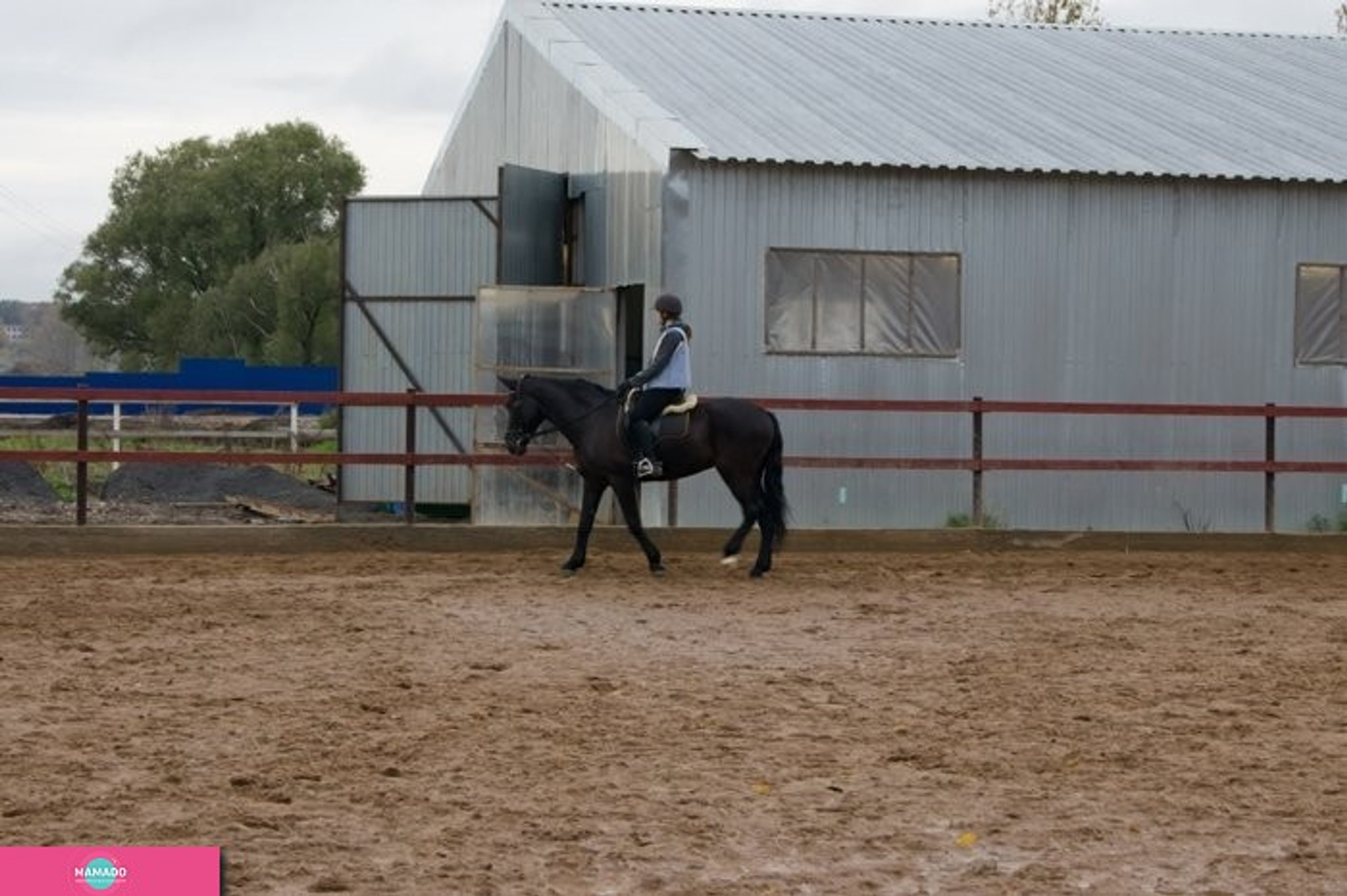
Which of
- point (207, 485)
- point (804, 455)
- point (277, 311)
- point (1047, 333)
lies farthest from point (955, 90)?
point (277, 311)

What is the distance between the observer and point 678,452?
1531cm

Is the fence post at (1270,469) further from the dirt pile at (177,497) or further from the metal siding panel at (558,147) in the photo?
the dirt pile at (177,497)

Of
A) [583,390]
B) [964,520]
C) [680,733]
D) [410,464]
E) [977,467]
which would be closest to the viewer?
[680,733]

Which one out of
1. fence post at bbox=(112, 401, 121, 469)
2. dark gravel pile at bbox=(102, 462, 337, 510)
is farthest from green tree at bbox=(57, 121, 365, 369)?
dark gravel pile at bbox=(102, 462, 337, 510)

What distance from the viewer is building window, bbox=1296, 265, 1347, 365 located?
20.4 meters

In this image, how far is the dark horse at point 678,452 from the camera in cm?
1522

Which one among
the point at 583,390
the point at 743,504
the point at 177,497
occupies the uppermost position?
the point at 583,390

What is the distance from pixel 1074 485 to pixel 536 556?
5.68 m

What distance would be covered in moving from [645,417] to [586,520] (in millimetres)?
840

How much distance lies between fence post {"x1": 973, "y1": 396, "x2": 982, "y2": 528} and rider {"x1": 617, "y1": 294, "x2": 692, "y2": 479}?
3851 millimetres

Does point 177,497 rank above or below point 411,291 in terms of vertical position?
below

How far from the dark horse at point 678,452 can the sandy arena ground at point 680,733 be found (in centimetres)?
56

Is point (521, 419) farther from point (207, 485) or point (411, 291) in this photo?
point (207, 485)

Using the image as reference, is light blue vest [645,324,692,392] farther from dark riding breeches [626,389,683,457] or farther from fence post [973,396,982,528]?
fence post [973,396,982,528]
